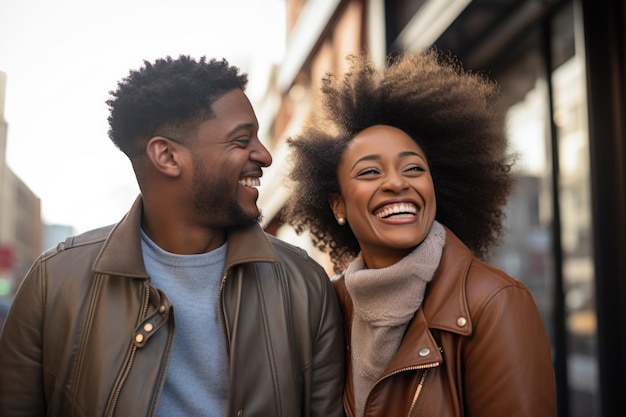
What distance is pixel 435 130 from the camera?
125 inches

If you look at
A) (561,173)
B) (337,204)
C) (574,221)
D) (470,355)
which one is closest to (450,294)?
(470,355)

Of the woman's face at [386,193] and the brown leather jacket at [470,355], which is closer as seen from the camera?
the brown leather jacket at [470,355]

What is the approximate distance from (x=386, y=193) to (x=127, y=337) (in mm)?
1202

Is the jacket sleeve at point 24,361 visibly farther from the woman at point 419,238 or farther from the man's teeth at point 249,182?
the woman at point 419,238

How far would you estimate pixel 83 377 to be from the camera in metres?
2.57

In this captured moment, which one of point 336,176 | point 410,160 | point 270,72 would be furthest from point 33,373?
point 270,72

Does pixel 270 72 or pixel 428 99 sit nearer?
pixel 428 99

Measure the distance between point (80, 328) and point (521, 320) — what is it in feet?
5.55

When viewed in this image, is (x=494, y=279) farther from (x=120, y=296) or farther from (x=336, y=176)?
(x=120, y=296)

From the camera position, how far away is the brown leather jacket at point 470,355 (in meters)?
2.37

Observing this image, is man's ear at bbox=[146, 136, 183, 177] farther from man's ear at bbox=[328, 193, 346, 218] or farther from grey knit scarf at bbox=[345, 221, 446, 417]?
grey knit scarf at bbox=[345, 221, 446, 417]

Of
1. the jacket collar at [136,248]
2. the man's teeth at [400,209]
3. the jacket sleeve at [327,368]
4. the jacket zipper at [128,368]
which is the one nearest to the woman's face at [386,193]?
the man's teeth at [400,209]

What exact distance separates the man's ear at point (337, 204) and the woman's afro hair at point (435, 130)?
3 cm

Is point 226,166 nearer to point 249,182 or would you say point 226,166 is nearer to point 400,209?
point 249,182
